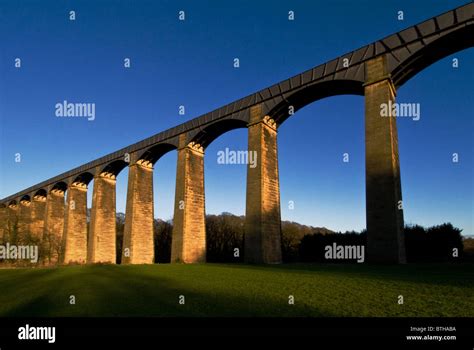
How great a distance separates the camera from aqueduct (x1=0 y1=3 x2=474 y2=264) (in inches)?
598

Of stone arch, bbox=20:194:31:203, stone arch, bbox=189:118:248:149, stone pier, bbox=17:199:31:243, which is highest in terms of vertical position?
stone arch, bbox=189:118:248:149

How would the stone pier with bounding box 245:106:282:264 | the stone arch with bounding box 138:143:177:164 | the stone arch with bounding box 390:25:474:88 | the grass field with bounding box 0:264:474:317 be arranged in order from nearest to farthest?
the grass field with bounding box 0:264:474:317, the stone arch with bounding box 390:25:474:88, the stone pier with bounding box 245:106:282:264, the stone arch with bounding box 138:143:177:164

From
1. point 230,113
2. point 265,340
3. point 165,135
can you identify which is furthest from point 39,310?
point 165,135

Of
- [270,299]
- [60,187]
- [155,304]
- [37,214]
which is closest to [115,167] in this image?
[60,187]

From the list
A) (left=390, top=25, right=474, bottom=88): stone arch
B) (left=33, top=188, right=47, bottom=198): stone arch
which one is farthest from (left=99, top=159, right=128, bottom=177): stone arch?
(left=390, top=25, right=474, bottom=88): stone arch

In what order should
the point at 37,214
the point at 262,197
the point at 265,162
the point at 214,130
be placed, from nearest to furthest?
the point at 262,197
the point at 265,162
the point at 214,130
the point at 37,214

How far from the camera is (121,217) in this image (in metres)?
83.9

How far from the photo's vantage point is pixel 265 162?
2156 centimetres

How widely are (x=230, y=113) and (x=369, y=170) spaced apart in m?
11.8

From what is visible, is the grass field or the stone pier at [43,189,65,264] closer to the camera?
the grass field

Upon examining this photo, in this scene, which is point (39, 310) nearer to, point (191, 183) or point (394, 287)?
point (394, 287)

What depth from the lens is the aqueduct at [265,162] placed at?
1520cm

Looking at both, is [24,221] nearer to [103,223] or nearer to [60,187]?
[60,187]

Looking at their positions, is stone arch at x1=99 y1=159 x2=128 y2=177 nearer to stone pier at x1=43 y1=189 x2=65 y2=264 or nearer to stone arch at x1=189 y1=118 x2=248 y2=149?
stone arch at x1=189 y1=118 x2=248 y2=149
